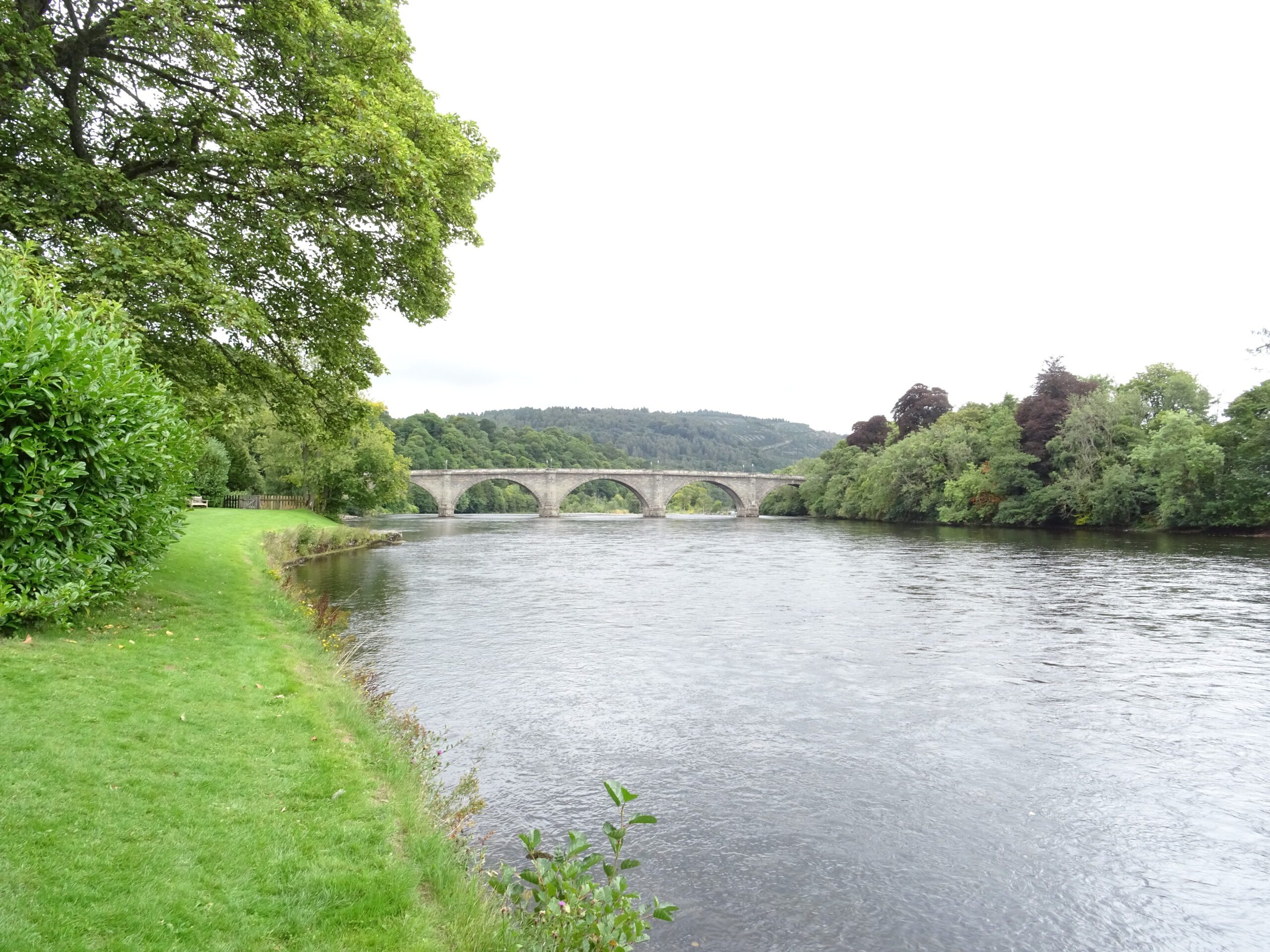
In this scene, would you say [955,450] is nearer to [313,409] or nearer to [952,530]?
[952,530]

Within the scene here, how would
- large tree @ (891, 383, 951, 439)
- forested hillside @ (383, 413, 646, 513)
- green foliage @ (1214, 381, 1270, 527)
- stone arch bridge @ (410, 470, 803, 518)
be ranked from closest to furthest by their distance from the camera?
green foliage @ (1214, 381, 1270, 527)
large tree @ (891, 383, 951, 439)
stone arch bridge @ (410, 470, 803, 518)
forested hillside @ (383, 413, 646, 513)

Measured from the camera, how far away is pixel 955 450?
199 feet

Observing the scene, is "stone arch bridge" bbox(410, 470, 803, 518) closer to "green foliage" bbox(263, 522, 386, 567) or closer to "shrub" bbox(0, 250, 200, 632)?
"green foliage" bbox(263, 522, 386, 567)

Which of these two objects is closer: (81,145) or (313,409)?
(81,145)

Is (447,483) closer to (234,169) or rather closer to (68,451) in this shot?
(234,169)

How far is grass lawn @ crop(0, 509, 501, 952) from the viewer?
3850mm

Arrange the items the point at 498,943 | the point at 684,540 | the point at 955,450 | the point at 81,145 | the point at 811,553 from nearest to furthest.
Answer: the point at 498,943 < the point at 81,145 < the point at 811,553 < the point at 684,540 < the point at 955,450

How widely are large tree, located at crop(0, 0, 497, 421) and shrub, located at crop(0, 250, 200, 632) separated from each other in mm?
1772

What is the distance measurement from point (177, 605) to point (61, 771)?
6980 mm

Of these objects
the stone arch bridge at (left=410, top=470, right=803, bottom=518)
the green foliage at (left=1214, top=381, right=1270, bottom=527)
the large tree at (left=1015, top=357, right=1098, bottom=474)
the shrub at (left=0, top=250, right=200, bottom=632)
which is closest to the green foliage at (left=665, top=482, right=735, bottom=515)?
the stone arch bridge at (left=410, top=470, right=803, bottom=518)

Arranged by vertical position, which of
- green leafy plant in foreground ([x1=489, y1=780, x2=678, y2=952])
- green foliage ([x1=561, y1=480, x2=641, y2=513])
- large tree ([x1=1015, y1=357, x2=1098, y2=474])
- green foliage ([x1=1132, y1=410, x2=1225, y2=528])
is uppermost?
large tree ([x1=1015, y1=357, x2=1098, y2=474])

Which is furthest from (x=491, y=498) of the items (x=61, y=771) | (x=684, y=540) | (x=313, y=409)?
(x=61, y=771)

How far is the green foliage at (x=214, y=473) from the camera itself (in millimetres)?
39031

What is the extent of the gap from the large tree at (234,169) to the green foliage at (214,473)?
2739 centimetres
